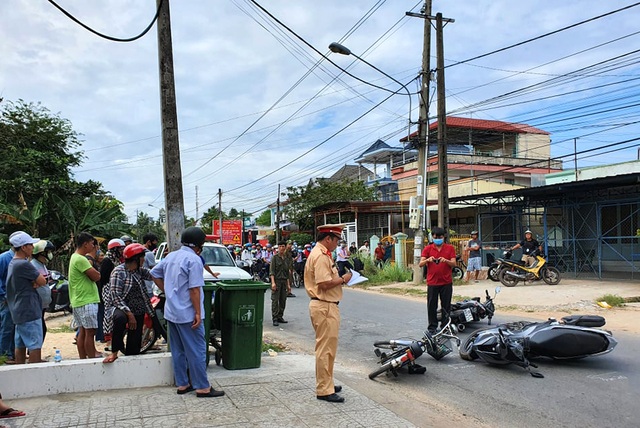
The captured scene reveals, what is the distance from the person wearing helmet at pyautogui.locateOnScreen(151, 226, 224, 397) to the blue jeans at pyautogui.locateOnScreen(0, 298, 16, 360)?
2.51 metres

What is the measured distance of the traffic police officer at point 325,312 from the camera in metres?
4.95

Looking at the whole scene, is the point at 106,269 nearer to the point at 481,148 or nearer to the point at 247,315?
the point at 247,315

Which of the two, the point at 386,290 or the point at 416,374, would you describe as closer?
the point at 416,374

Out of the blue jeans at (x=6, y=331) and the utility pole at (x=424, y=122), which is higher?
the utility pole at (x=424, y=122)

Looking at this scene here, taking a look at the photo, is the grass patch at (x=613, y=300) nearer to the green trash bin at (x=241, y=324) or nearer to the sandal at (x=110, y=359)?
the green trash bin at (x=241, y=324)

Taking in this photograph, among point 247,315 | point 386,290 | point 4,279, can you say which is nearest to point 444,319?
point 247,315

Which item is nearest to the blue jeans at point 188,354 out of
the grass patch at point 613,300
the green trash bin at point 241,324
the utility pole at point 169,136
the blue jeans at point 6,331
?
the green trash bin at point 241,324

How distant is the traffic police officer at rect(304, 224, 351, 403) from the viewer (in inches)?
195

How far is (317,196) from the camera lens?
138 ft

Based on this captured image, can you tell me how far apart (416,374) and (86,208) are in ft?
72.3

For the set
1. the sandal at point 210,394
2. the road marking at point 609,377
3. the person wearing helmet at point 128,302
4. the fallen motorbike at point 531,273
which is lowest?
the road marking at point 609,377

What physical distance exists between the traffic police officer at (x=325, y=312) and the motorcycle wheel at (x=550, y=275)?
43.2 feet

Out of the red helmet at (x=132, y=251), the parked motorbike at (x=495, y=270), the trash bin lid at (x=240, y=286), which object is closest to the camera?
the red helmet at (x=132, y=251)

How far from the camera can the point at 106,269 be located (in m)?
7.10
